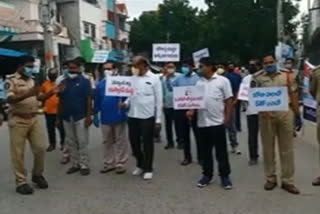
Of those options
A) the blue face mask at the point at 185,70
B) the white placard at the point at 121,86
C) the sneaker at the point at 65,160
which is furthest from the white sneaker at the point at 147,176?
the blue face mask at the point at 185,70

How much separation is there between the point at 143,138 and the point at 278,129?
2104mm

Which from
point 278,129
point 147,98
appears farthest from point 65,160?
point 278,129

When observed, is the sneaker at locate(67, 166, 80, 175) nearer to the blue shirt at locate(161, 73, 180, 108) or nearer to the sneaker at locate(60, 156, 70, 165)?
the sneaker at locate(60, 156, 70, 165)

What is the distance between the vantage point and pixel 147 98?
9.23 meters

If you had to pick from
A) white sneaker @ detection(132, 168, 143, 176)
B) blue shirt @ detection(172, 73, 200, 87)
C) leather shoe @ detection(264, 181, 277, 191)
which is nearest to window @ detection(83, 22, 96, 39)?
blue shirt @ detection(172, 73, 200, 87)

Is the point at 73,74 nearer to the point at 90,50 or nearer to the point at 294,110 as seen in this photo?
the point at 294,110

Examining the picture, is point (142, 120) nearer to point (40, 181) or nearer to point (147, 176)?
point (147, 176)

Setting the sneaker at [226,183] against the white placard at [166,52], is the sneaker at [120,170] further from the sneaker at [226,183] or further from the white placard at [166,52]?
the white placard at [166,52]

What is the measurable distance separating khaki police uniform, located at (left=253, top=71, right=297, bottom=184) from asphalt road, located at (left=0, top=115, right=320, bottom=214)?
28 cm

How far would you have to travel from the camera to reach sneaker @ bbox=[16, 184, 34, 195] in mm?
8328

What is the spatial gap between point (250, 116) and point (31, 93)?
12.9ft

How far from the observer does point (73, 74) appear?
9656 mm

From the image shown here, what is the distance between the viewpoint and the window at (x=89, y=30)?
47.1 meters

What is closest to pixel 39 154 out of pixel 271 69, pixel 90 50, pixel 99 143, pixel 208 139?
pixel 208 139
